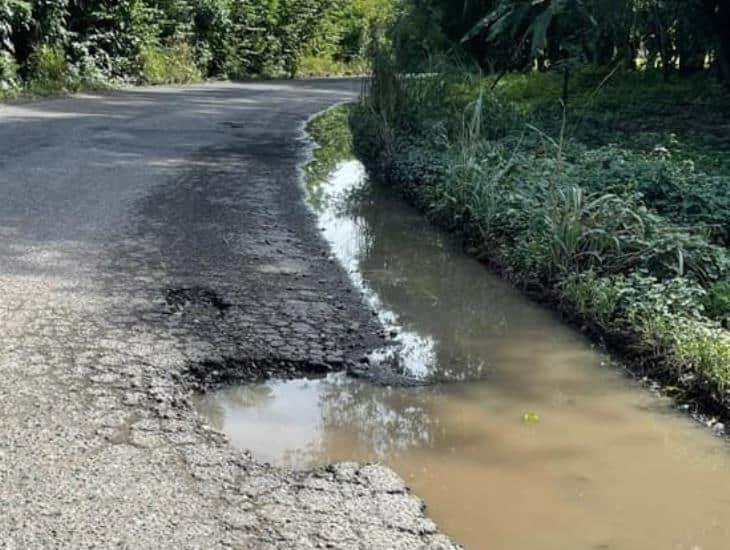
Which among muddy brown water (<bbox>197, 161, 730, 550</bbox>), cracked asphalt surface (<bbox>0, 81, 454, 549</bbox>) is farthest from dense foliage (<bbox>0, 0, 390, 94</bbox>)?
muddy brown water (<bbox>197, 161, 730, 550</bbox>)

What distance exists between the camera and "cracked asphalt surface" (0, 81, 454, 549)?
2959mm

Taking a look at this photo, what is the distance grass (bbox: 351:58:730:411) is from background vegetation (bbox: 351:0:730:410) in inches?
0.5

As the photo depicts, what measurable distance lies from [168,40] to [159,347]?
20.6 m

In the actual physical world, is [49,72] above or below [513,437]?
above

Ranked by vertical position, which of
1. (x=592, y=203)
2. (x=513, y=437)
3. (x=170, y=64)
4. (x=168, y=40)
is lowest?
(x=513, y=437)

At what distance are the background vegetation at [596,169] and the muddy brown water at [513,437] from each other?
40 cm

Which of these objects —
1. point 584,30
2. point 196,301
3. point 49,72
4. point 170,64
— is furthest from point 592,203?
point 170,64

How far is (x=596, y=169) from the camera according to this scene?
7938 mm

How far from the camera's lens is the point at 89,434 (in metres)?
3.46

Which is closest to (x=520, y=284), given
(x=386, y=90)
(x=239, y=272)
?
(x=239, y=272)

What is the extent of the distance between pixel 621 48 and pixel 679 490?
14420mm

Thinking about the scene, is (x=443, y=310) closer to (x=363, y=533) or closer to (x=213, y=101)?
(x=363, y=533)

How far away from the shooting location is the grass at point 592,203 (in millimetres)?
5004

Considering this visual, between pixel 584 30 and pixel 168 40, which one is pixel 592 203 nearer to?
pixel 584 30
